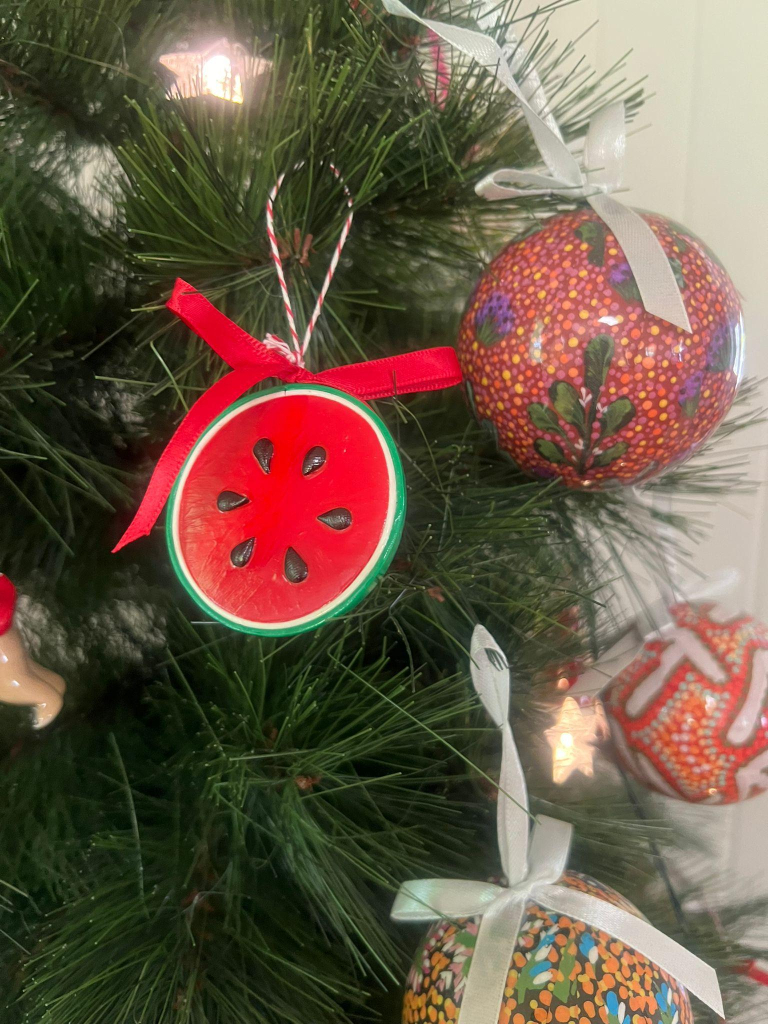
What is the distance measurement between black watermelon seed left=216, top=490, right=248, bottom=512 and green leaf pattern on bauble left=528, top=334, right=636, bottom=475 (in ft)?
0.43

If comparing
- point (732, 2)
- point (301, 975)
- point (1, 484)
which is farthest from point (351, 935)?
point (732, 2)

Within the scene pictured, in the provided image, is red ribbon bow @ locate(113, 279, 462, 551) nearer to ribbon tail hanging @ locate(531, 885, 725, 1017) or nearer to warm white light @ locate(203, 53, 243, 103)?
warm white light @ locate(203, 53, 243, 103)

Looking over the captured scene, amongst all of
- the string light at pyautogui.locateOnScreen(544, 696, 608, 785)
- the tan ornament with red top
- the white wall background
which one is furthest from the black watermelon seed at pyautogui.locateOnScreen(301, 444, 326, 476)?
the white wall background

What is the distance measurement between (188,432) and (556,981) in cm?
27

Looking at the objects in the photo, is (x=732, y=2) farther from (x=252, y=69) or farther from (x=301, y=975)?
(x=301, y=975)

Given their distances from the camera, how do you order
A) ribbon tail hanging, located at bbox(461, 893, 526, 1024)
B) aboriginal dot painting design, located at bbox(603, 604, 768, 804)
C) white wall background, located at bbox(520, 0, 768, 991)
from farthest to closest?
white wall background, located at bbox(520, 0, 768, 991) → aboriginal dot painting design, located at bbox(603, 604, 768, 804) → ribbon tail hanging, located at bbox(461, 893, 526, 1024)

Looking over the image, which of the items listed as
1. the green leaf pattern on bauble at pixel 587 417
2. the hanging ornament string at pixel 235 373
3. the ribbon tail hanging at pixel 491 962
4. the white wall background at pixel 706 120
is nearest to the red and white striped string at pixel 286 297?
the hanging ornament string at pixel 235 373

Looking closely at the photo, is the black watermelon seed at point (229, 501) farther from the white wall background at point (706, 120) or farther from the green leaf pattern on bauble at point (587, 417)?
the white wall background at point (706, 120)

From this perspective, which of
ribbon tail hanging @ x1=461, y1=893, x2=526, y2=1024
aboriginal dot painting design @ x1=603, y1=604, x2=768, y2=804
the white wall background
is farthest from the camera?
the white wall background

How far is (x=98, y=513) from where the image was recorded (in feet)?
1.43

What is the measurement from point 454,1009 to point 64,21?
0.48 m

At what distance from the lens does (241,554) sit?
0.32m

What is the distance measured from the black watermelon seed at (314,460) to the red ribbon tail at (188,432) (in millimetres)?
38

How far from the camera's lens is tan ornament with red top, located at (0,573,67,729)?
308 mm
